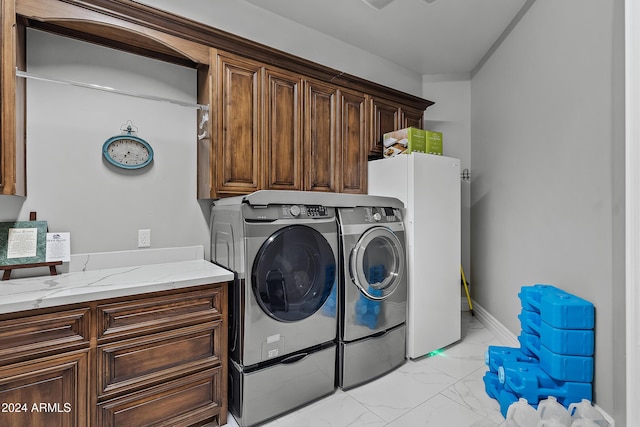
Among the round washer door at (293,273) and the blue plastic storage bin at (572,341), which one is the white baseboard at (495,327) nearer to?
the blue plastic storage bin at (572,341)

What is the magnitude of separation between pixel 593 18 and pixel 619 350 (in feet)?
6.04

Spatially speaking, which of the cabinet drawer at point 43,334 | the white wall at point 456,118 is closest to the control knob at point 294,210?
the cabinet drawer at point 43,334

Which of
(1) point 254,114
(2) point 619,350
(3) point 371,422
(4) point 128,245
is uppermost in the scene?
(1) point 254,114

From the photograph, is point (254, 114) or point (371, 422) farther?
point (254, 114)

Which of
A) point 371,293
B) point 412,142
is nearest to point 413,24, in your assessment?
point 412,142

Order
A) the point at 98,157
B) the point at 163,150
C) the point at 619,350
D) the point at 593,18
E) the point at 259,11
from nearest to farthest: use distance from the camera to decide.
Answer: the point at 619,350, the point at 593,18, the point at 98,157, the point at 163,150, the point at 259,11

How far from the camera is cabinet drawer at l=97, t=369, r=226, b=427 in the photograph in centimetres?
156

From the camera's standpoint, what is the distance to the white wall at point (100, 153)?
1895 mm

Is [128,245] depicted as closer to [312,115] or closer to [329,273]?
[329,273]

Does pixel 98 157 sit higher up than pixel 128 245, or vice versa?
pixel 98 157

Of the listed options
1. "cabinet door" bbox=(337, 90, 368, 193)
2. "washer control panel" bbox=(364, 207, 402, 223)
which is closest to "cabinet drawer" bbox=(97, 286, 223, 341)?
"washer control panel" bbox=(364, 207, 402, 223)

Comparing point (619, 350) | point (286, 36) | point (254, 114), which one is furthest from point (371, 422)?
point (286, 36)

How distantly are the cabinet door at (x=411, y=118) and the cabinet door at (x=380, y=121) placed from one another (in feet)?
0.32

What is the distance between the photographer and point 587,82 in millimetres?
1888
